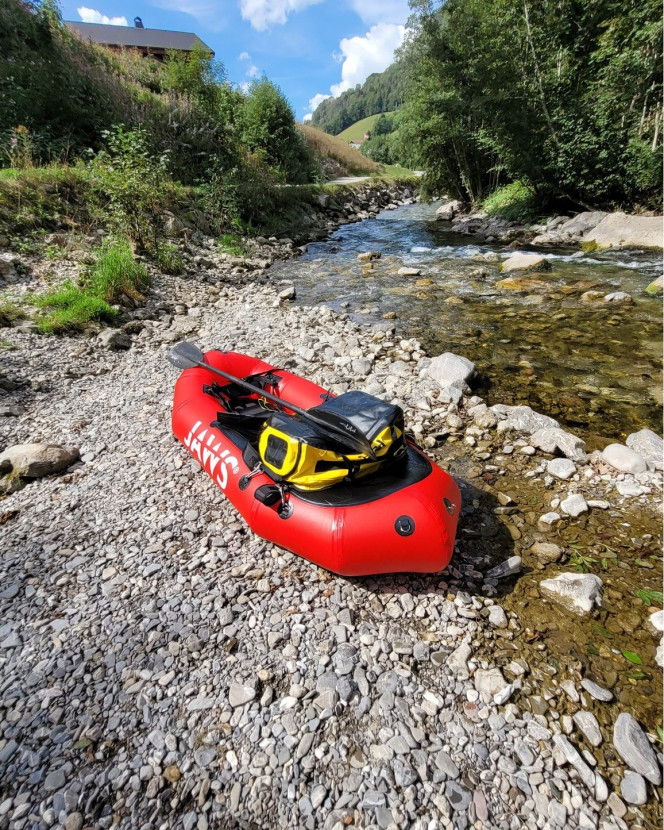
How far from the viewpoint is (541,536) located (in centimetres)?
274

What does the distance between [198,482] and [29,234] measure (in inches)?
295

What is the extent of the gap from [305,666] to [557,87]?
55.1 feet

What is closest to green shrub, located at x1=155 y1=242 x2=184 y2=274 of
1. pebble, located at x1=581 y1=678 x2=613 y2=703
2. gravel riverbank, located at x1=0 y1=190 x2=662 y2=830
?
gravel riverbank, located at x1=0 y1=190 x2=662 y2=830

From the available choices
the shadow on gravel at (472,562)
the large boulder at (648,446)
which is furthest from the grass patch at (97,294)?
the large boulder at (648,446)

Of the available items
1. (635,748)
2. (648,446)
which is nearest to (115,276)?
(648,446)

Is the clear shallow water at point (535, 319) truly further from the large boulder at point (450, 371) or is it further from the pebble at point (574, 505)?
the pebble at point (574, 505)

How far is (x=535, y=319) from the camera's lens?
6.43 meters

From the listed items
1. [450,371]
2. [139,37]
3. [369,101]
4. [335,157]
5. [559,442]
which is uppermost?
[369,101]

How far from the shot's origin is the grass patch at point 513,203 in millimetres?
13984

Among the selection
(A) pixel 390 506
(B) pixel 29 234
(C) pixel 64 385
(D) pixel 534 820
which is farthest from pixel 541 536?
(B) pixel 29 234

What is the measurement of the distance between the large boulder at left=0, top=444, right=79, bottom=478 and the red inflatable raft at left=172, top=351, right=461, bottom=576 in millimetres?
1551

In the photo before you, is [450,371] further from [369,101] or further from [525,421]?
[369,101]

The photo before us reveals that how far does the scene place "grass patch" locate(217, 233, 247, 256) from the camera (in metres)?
10.7

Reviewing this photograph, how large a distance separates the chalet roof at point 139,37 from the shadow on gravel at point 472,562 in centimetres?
4293
